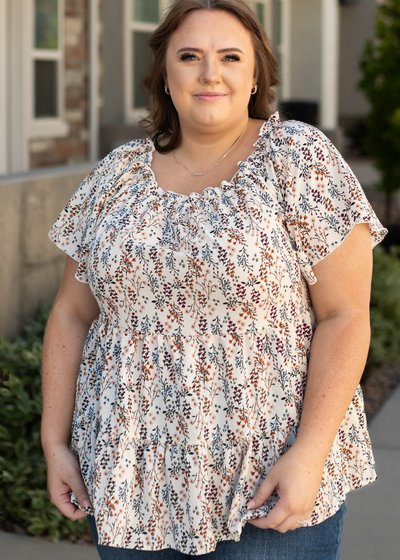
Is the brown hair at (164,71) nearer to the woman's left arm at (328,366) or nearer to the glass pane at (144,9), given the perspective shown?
the woman's left arm at (328,366)

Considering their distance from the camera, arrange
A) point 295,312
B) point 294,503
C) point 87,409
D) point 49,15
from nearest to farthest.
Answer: point 294,503 < point 295,312 < point 87,409 < point 49,15

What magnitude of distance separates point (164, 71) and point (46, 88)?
A: 14.8 ft

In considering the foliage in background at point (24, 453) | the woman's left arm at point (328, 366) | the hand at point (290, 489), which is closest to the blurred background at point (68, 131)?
the foliage in background at point (24, 453)

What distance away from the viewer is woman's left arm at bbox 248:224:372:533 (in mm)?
1625

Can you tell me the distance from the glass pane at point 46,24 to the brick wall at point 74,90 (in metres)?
0.17

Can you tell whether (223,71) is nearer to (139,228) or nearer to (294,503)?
(139,228)

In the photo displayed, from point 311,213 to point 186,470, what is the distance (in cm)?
65

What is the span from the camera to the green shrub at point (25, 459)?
323cm

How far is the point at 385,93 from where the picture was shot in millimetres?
9312

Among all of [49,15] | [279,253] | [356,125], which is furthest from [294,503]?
[356,125]

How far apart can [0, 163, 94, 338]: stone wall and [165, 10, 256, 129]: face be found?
2873 mm

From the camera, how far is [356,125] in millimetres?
18625

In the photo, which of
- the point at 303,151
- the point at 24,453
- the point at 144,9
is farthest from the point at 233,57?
the point at 144,9

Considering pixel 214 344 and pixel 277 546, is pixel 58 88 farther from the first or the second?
pixel 277 546
